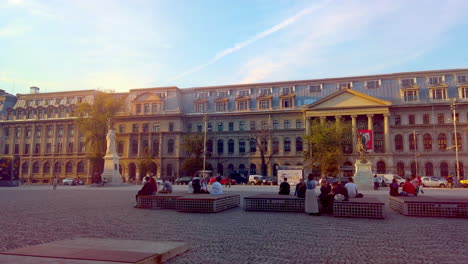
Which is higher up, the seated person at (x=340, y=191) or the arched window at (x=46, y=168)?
the arched window at (x=46, y=168)

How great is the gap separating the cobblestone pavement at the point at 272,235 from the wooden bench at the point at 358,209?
588mm

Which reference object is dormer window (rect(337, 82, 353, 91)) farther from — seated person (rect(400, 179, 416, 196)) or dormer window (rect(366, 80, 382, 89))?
seated person (rect(400, 179, 416, 196))

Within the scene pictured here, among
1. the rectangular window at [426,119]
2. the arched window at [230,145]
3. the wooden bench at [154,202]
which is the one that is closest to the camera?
the wooden bench at [154,202]

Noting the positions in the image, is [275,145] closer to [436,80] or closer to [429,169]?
[429,169]

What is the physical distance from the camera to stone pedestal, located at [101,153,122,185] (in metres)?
42.8

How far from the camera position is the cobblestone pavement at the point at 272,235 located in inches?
285

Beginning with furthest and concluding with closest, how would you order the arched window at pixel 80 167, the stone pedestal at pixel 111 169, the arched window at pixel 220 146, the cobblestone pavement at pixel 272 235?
the arched window at pixel 80 167 → the arched window at pixel 220 146 → the stone pedestal at pixel 111 169 → the cobblestone pavement at pixel 272 235

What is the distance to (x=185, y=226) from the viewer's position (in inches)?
444

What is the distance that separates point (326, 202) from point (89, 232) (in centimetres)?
969

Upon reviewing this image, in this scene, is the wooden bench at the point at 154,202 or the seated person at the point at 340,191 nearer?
the seated person at the point at 340,191

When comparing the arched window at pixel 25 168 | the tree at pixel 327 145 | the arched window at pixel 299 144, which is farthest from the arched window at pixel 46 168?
the tree at pixel 327 145

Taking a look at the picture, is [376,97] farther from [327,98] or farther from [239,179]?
[239,179]

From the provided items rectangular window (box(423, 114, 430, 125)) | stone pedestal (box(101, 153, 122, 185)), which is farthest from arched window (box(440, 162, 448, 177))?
stone pedestal (box(101, 153, 122, 185))

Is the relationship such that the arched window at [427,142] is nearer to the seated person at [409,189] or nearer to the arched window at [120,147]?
the seated person at [409,189]
